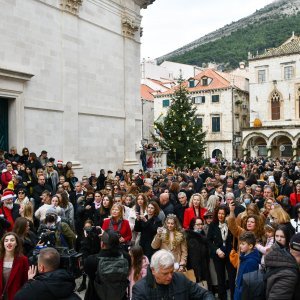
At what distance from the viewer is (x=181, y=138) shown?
34.2 meters

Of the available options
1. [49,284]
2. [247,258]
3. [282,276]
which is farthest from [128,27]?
[282,276]

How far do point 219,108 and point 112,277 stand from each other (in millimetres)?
51884

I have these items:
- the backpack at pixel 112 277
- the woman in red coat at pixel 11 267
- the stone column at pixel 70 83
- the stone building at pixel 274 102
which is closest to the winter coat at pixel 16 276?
the woman in red coat at pixel 11 267

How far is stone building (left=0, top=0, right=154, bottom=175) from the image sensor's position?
16.1 m

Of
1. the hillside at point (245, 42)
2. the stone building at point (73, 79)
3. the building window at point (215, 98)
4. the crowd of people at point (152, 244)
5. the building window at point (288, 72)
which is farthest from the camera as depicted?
the hillside at point (245, 42)

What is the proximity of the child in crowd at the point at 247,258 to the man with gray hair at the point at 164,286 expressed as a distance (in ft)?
6.04

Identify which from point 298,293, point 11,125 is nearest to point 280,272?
point 298,293

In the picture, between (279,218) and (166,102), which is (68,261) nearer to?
(279,218)

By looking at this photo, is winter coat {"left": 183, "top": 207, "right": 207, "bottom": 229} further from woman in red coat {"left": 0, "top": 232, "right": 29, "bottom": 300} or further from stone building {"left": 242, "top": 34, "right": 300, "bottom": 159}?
stone building {"left": 242, "top": 34, "right": 300, "bottom": 159}

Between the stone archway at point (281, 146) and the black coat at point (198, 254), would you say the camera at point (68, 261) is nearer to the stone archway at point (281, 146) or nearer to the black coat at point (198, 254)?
the black coat at point (198, 254)

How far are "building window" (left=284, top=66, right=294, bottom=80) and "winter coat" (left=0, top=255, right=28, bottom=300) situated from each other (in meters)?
52.0

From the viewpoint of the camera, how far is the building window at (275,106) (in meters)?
54.2

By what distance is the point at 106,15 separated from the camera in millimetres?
21000

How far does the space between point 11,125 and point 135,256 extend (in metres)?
11.3
